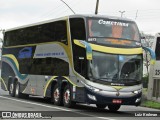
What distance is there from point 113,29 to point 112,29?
44 mm

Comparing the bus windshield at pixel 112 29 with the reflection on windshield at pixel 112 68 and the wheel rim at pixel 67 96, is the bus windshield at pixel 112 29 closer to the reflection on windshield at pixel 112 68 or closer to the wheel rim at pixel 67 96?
the reflection on windshield at pixel 112 68

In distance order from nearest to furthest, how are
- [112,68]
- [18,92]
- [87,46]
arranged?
[87,46] → [112,68] → [18,92]

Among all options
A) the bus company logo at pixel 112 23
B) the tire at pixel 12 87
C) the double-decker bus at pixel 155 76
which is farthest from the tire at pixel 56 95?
the tire at pixel 12 87

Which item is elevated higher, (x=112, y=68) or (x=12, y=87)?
(x=112, y=68)

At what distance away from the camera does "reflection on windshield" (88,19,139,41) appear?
1911 centimetres

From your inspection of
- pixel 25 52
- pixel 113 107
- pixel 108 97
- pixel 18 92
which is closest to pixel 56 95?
pixel 113 107

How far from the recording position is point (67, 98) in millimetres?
20688

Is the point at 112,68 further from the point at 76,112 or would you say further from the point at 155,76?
the point at 155,76

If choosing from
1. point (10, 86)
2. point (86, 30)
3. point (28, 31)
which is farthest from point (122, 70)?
point (10, 86)

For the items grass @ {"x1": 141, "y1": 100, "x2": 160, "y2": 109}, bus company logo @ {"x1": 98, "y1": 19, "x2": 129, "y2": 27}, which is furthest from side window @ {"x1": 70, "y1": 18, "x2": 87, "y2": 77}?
grass @ {"x1": 141, "y1": 100, "x2": 160, "y2": 109}

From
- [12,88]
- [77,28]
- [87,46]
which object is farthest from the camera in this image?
[12,88]

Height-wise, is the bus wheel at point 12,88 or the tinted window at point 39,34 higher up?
the tinted window at point 39,34

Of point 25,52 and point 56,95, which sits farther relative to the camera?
point 25,52

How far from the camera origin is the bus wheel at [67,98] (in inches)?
803
